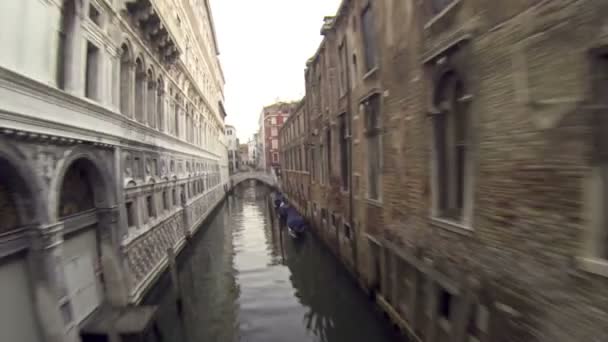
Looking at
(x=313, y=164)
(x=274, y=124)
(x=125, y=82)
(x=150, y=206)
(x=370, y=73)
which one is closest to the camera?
(x=370, y=73)

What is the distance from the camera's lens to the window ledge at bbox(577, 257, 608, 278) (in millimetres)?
2451

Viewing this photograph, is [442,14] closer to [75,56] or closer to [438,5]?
[438,5]

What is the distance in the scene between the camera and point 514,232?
11.0ft

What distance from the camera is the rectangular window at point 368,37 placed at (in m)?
7.59

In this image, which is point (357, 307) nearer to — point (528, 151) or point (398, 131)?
point (398, 131)

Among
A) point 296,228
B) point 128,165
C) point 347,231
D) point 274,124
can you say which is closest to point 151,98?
point 128,165

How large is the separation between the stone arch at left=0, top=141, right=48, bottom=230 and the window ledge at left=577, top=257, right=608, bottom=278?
232 inches

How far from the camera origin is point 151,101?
10.2 metres

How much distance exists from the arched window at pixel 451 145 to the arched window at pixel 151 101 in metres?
8.33

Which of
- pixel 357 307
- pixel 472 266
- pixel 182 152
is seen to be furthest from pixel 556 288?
pixel 182 152

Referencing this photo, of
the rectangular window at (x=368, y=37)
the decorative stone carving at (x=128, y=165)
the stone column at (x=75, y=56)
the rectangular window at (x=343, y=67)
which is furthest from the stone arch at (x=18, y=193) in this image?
the rectangular window at (x=343, y=67)

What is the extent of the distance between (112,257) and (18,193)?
3.02 meters

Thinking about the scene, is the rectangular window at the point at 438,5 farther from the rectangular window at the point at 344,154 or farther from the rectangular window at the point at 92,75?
the rectangular window at the point at 92,75

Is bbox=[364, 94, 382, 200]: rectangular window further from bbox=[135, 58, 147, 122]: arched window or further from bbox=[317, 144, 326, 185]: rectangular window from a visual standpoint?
bbox=[135, 58, 147, 122]: arched window
